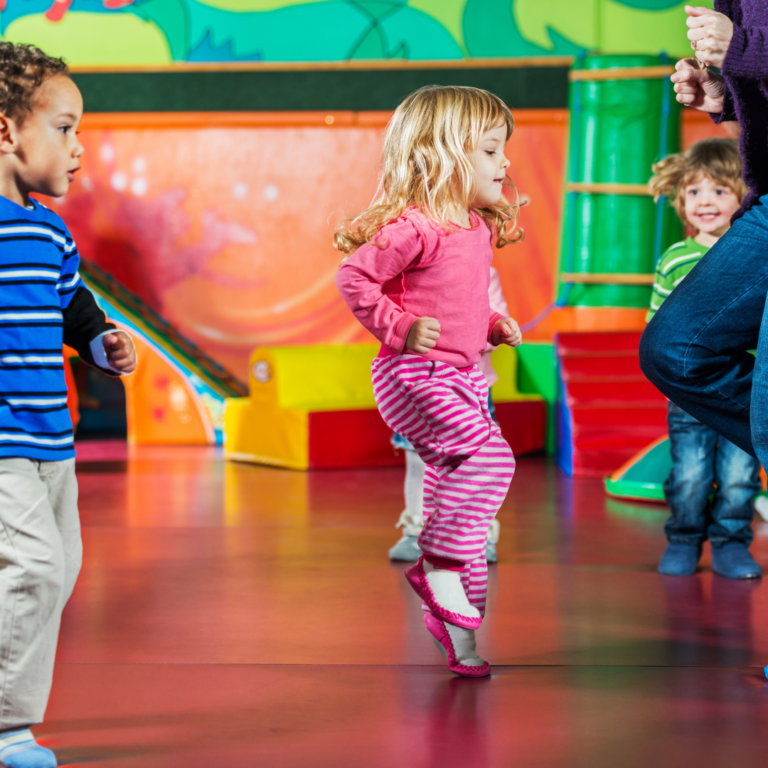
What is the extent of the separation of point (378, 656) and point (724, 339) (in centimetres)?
81

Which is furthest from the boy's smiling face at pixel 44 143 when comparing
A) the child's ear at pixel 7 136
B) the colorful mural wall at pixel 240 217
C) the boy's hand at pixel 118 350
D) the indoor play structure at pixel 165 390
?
the colorful mural wall at pixel 240 217

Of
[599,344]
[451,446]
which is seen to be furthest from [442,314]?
[599,344]

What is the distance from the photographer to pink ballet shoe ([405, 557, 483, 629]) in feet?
5.58

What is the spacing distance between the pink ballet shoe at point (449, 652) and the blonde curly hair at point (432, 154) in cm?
68

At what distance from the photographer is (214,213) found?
6.14 metres

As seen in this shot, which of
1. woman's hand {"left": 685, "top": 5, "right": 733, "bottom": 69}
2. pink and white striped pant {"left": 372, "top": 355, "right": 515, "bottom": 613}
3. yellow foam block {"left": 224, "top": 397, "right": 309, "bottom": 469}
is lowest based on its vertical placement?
yellow foam block {"left": 224, "top": 397, "right": 309, "bottom": 469}

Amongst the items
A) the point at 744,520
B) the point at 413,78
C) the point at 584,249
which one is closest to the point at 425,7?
the point at 413,78

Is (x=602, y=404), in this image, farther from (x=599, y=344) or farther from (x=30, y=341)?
(x=30, y=341)

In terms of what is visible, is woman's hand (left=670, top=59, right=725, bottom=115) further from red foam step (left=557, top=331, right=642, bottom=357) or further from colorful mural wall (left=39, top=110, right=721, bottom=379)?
colorful mural wall (left=39, top=110, right=721, bottom=379)

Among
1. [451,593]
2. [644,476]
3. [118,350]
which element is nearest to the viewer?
[118,350]

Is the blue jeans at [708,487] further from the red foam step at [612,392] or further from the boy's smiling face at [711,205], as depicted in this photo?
the red foam step at [612,392]

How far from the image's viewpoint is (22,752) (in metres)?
1.32

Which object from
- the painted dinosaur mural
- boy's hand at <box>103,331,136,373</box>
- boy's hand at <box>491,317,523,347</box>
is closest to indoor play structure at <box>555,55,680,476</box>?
the painted dinosaur mural

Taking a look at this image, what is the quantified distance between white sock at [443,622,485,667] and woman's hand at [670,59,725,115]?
0.98 metres
